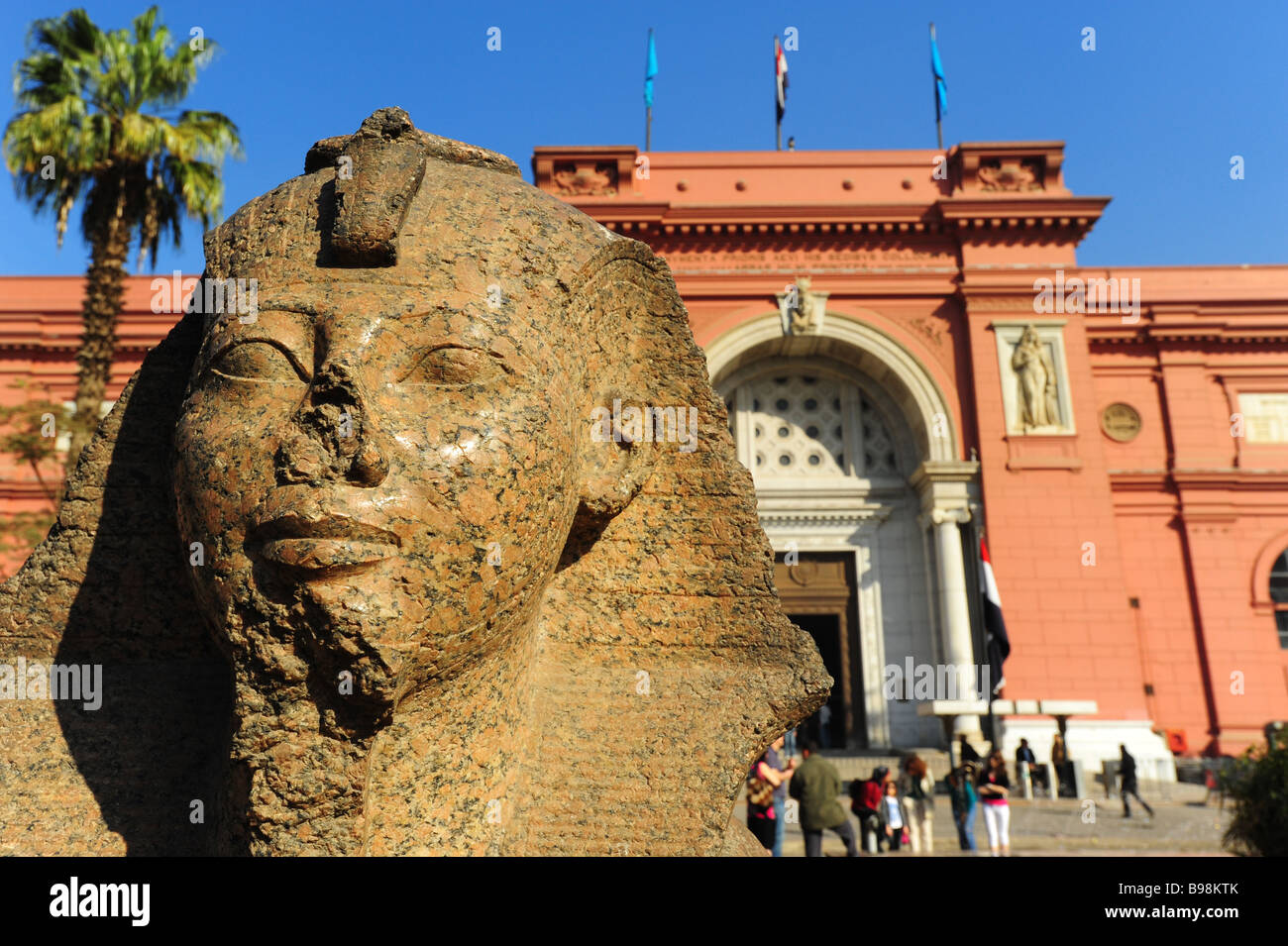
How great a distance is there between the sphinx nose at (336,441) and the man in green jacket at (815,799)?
5159 millimetres

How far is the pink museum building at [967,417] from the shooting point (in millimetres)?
13508

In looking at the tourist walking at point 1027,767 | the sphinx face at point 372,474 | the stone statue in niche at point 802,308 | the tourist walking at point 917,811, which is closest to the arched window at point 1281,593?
the tourist walking at point 1027,767

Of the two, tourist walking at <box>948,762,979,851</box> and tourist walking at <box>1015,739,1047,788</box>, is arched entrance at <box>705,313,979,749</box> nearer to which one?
tourist walking at <box>1015,739,1047,788</box>

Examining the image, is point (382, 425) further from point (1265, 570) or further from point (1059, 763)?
point (1265, 570)

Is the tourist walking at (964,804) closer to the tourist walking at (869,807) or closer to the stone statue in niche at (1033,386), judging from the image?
the tourist walking at (869,807)

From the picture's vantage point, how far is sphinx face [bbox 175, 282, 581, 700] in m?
1.59

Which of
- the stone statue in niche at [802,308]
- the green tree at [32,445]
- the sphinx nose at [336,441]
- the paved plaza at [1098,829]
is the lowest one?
the paved plaza at [1098,829]

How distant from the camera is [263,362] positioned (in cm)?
177

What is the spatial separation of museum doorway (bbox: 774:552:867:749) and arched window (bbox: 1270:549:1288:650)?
6.65 m

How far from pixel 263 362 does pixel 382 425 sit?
32 centimetres

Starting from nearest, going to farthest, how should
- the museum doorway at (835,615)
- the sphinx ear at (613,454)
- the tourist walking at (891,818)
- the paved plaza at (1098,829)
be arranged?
1. the sphinx ear at (613,454)
2. the tourist walking at (891,818)
3. the paved plaza at (1098,829)
4. the museum doorway at (835,615)

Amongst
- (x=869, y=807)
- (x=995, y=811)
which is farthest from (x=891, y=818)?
(x=995, y=811)
